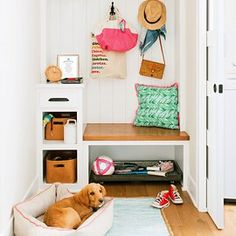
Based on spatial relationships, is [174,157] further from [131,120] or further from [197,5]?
[197,5]

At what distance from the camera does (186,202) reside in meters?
3.41

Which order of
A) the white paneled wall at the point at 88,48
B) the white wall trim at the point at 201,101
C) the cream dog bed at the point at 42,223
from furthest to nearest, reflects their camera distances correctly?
1. the white paneled wall at the point at 88,48
2. the white wall trim at the point at 201,101
3. the cream dog bed at the point at 42,223

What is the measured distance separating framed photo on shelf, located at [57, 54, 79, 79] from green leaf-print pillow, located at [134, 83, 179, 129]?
0.67 metres

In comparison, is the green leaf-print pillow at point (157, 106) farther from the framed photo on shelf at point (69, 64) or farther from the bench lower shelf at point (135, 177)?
the framed photo on shelf at point (69, 64)

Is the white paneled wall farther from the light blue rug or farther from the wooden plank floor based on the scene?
the light blue rug

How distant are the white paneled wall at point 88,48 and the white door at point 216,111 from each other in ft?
4.29

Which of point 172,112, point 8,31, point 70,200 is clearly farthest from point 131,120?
point 8,31

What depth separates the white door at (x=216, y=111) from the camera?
281cm

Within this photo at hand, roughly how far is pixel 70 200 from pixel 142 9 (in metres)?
2.18

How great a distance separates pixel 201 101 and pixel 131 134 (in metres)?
0.85

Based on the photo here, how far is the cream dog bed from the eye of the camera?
2420 mm

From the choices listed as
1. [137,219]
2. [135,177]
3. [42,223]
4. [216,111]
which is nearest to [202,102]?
[216,111]

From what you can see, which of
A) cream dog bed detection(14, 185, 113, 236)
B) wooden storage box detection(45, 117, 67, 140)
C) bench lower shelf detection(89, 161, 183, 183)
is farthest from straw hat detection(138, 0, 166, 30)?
cream dog bed detection(14, 185, 113, 236)

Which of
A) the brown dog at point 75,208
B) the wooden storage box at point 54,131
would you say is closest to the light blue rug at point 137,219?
the brown dog at point 75,208
